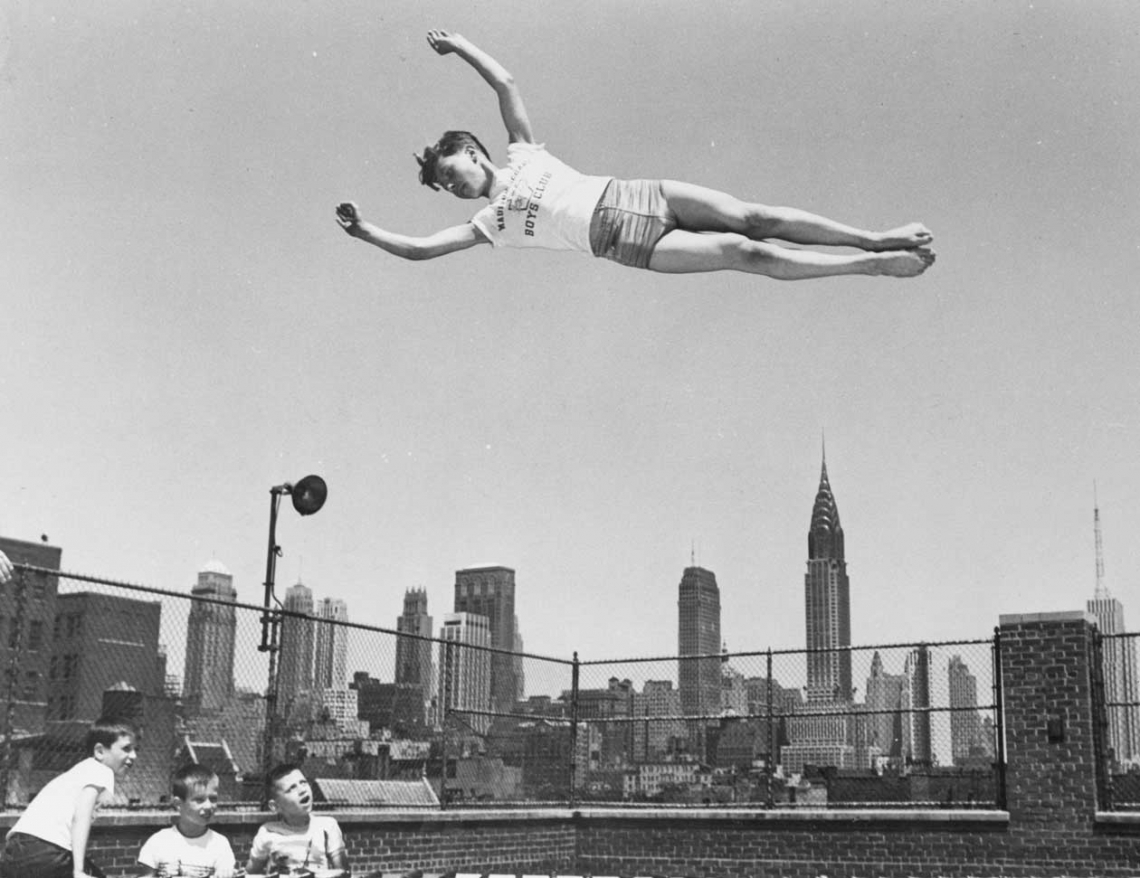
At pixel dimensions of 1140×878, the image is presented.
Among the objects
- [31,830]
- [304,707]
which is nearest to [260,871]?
[31,830]

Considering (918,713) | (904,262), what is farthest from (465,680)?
(904,262)

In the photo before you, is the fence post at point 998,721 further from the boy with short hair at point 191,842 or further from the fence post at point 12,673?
the fence post at point 12,673

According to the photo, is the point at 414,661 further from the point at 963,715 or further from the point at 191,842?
the point at 191,842

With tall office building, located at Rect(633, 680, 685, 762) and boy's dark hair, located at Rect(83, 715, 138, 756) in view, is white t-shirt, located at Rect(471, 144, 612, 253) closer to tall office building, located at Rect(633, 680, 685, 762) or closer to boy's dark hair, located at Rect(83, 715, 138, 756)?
boy's dark hair, located at Rect(83, 715, 138, 756)

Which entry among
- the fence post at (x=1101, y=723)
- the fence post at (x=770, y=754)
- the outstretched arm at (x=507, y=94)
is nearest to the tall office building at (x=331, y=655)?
the fence post at (x=770, y=754)

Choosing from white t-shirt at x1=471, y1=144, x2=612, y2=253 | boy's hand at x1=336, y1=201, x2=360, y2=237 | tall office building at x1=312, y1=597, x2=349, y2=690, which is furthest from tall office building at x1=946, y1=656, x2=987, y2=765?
boy's hand at x1=336, y1=201, x2=360, y2=237
